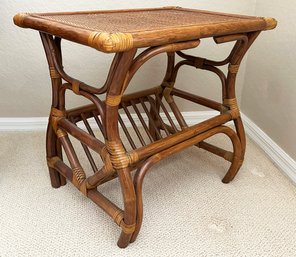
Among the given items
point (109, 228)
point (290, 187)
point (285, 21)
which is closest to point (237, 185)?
point (290, 187)

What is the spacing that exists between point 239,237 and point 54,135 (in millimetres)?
670

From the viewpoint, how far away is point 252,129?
1512 mm

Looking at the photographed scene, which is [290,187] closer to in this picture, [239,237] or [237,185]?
[237,185]

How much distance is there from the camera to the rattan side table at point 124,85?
715mm

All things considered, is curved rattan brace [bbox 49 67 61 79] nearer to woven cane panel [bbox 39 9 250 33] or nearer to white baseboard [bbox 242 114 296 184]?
woven cane panel [bbox 39 9 250 33]

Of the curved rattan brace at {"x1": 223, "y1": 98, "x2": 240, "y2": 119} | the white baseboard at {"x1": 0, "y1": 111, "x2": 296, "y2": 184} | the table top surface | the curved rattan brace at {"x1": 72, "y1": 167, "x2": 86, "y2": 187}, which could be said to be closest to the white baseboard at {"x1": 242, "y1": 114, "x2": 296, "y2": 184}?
the white baseboard at {"x1": 0, "y1": 111, "x2": 296, "y2": 184}

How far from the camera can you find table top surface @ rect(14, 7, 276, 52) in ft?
2.11

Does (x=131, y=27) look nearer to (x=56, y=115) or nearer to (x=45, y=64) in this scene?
(x=56, y=115)

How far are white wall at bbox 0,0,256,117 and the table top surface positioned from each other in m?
0.35

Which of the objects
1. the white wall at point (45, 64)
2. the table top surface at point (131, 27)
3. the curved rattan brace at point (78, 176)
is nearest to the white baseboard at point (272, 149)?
the white wall at point (45, 64)

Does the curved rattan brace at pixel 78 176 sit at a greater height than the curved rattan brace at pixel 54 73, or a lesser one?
lesser

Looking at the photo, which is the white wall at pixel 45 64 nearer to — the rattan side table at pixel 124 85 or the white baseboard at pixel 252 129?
the white baseboard at pixel 252 129

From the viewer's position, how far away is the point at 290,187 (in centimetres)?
119

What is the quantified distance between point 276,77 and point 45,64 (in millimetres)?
989
